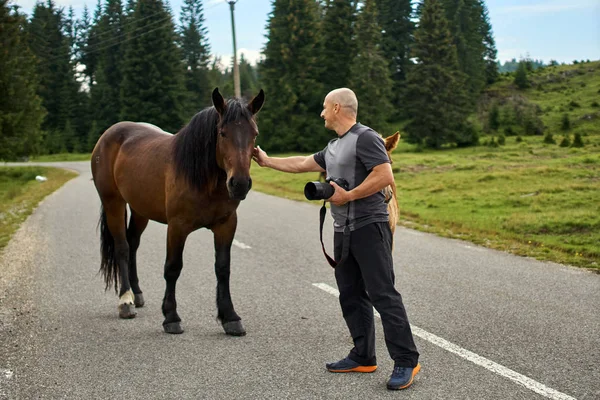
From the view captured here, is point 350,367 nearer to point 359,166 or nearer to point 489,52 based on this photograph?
point 359,166

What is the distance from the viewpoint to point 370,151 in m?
4.05

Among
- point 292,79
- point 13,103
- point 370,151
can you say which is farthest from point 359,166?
point 292,79

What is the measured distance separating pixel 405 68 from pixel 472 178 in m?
51.1

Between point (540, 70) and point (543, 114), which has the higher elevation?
point (540, 70)

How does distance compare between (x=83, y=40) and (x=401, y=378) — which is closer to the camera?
(x=401, y=378)

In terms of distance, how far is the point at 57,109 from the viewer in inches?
2923

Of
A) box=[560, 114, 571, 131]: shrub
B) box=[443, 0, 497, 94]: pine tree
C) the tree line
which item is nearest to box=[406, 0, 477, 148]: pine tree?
the tree line

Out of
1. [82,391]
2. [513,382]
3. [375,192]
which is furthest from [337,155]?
[82,391]

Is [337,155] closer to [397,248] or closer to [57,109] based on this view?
[397,248]

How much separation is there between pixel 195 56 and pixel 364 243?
78.6 metres

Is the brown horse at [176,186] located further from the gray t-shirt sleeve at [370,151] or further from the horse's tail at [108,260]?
the gray t-shirt sleeve at [370,151]

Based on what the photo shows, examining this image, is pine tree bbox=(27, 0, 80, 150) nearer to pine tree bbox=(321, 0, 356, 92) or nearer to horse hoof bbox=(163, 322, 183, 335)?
pine tree bbox=(321, 0, 356, 92)

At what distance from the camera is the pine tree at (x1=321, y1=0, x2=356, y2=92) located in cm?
5469

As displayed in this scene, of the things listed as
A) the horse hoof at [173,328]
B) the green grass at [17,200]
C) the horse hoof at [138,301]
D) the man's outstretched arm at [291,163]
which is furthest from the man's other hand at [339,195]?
the green grass at [17,200]
